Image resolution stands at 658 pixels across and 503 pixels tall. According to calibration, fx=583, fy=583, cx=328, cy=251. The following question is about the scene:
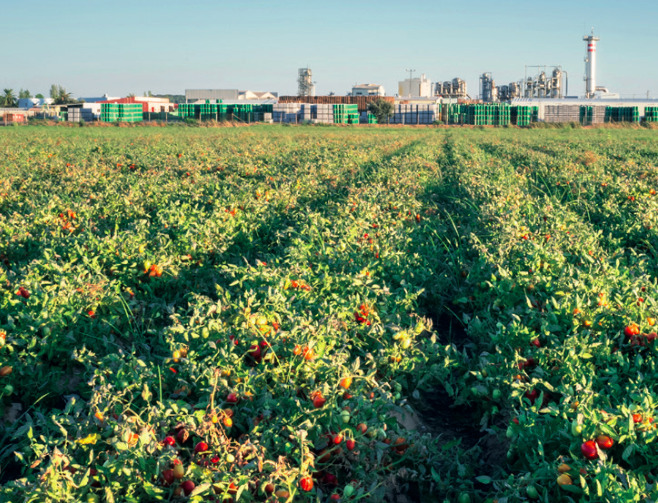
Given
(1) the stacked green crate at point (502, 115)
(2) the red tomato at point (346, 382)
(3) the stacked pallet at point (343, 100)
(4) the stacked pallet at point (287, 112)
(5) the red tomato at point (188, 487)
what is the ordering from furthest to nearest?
1. (3) the stacked pallet at point (343, 100)
2. (4) the stacked pallet at point (287, 112)
3. (1) the stacked green crate at point (502, 115)
4. (2) the red tomato at point (346, 382)
5. (5) the red tomato at point (188, 487)

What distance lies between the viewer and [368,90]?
114062 mm

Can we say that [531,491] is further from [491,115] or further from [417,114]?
[417,114]

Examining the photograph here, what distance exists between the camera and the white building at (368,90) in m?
113

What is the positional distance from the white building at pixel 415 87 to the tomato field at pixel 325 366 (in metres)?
120

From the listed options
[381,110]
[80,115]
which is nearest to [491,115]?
[381,110]

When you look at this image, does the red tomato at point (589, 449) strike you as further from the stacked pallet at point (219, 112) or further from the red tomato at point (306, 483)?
the stacked pallet at point (219, 112)

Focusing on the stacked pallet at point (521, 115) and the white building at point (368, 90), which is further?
the white building at point (368, 90)

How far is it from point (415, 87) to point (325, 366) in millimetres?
124876

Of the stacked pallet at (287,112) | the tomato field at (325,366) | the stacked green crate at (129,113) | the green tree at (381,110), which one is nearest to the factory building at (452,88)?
the green tree at (381,110)

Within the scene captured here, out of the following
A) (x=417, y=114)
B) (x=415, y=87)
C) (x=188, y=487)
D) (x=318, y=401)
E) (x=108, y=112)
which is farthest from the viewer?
(x=415, y=87)

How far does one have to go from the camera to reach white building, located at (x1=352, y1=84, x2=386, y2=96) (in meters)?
113

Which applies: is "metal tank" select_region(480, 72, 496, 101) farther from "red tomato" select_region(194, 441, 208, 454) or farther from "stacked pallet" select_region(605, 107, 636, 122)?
"red tomato" select_region(194, 441, 208, 454)

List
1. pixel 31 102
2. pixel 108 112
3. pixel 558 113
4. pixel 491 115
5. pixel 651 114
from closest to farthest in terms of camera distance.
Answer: pixel 108 112 < pixel 651 114 < pixel 491 115 < pixel 558 113 < pixel 31 102

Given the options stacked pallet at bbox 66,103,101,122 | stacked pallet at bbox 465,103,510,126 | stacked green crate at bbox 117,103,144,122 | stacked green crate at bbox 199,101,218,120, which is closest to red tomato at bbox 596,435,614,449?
stacked pallet at bbox 465,103,510,126
